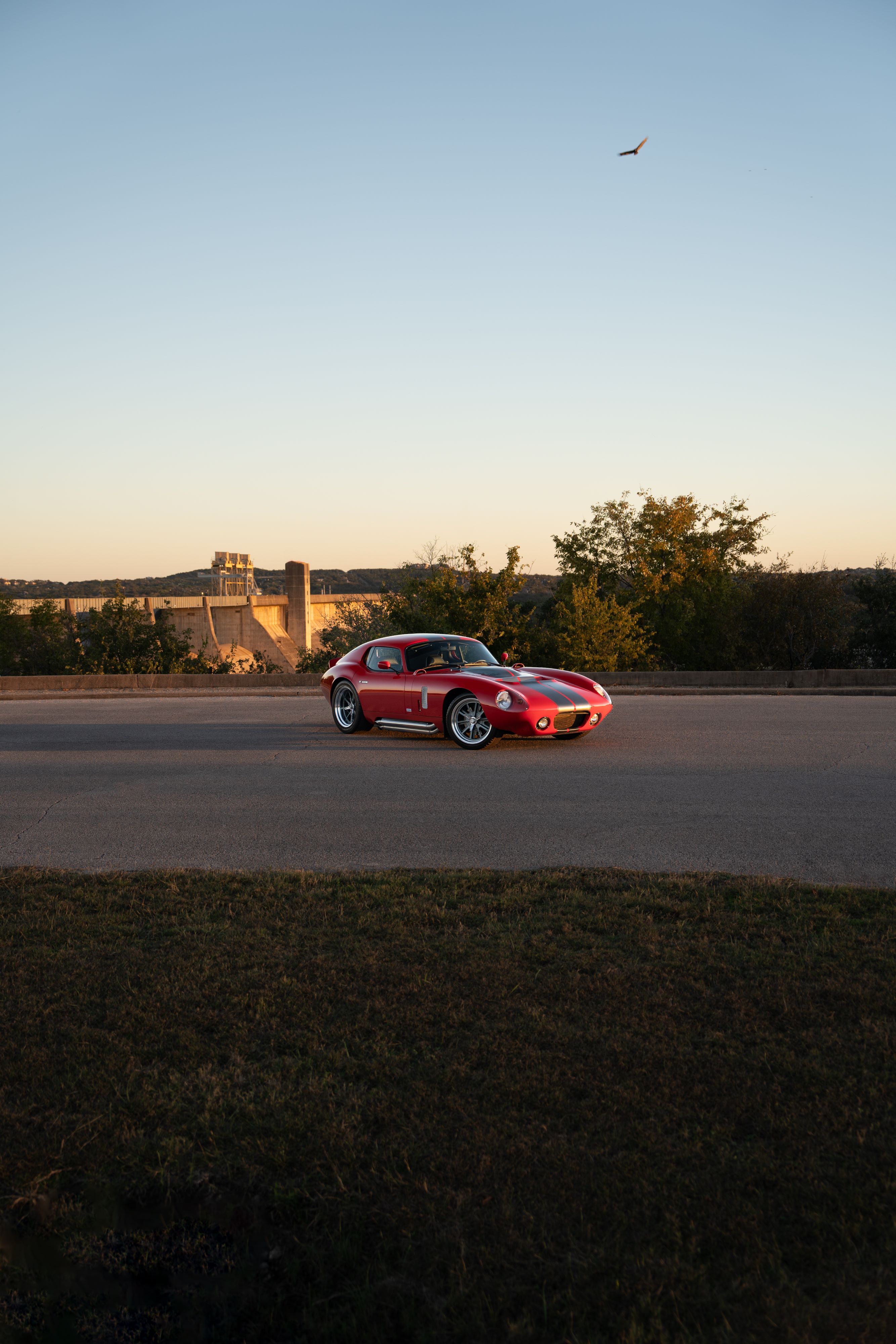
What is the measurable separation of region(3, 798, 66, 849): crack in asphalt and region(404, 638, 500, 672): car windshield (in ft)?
17.5

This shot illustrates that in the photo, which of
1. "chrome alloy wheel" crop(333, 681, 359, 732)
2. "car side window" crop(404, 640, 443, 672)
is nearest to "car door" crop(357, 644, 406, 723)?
"car side window" crop(404, 640, 443, 672)

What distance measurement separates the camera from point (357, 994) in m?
4.09

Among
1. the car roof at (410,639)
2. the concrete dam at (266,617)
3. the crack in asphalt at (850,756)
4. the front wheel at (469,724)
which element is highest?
the concrete dam at (266,617)

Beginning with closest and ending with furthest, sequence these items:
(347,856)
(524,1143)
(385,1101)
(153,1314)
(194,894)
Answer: (153,1314) < (524,1143) < (385,1101) < (194,894) < (347,856)

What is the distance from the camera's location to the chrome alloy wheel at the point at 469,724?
1296 cm

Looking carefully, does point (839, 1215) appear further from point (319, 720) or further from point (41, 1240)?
point (319, 720)

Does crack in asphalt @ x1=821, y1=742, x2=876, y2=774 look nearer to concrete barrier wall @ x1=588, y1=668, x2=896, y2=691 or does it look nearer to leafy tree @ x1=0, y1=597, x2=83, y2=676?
concrete barrier wall @ x1=588, y1=668, x2=896, y2=691

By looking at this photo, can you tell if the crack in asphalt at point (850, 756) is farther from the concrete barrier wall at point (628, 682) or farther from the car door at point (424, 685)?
the concrete barrier wall at point (628, 682)

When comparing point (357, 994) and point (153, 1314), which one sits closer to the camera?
point (153, 1314)

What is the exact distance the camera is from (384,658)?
14.1 meters

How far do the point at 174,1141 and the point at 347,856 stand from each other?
406cm

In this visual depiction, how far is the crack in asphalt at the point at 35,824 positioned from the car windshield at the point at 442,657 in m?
5.35

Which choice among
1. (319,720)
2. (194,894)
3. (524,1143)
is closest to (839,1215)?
(524,1143)

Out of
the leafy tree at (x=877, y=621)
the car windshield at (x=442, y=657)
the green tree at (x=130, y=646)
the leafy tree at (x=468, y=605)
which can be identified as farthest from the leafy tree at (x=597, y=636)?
the car windshield at (x=442, y=657)
